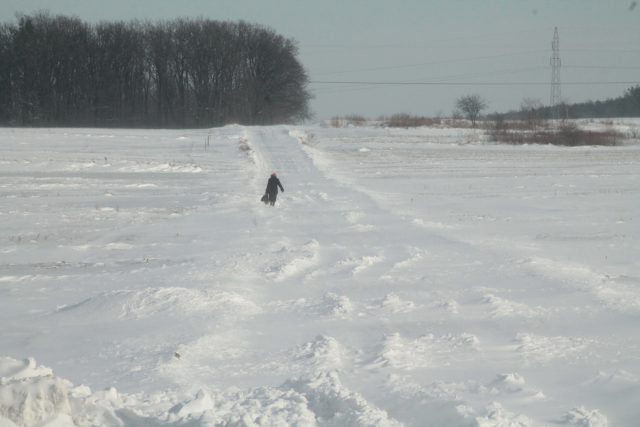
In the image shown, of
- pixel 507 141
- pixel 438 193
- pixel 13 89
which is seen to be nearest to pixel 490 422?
pixel 438 193

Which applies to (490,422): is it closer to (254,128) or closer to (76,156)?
(76,156)

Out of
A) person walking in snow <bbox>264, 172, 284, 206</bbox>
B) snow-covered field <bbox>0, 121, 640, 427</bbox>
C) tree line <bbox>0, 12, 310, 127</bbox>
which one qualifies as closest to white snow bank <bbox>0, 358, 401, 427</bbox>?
snow-covered field <bbox>0, 121, 640, 427</bbox>

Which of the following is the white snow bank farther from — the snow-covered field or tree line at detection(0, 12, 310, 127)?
tree line at detection(0, 12, 310, 127)

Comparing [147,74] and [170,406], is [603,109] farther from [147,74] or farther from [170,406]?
[170,406]

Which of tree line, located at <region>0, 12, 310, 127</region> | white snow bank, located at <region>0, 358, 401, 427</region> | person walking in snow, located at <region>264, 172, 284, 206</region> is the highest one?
tree line, located at <region>0, 12, 310, 127</region>

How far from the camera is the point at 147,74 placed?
286 feet

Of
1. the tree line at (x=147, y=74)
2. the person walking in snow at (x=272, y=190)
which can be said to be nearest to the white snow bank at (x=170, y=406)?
the person walking in snow at (x=272, y=190)

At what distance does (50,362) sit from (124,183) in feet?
72.1

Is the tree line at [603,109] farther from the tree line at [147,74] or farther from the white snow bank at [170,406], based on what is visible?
the white snow bank at [170,406]

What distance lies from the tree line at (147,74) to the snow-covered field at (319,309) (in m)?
58.3

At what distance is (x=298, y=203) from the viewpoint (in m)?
23.0

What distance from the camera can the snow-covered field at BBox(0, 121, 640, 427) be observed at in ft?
18.3

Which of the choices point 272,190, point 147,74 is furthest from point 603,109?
point 272,190

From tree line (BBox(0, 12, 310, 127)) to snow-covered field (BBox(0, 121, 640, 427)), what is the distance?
58.3 meters
